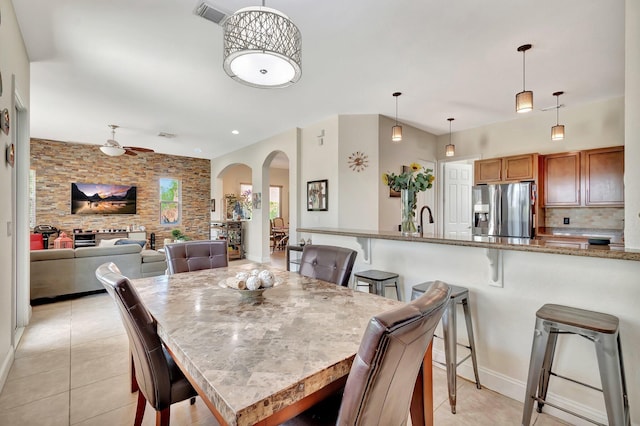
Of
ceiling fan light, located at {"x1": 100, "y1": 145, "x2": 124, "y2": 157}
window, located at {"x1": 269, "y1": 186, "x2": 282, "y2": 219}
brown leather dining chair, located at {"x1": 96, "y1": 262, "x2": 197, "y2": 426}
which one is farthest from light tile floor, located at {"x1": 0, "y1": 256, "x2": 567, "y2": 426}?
window, located at {"x1": 269, "y1": 186, "x2": 282, "y2": 219}

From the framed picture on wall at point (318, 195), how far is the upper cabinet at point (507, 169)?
2.57 meters

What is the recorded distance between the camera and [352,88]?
3795 millimetres

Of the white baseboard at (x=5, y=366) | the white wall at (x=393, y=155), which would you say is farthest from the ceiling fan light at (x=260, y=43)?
the white wall at (x=393, y=155)

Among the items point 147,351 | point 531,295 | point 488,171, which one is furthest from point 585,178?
Result: point 147,351

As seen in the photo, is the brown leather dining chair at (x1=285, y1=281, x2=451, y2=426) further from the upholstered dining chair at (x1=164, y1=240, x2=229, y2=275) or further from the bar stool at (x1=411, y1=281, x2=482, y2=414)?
the upholstered dining chair at (x1=164, y1=240, x2=229, y2=275)

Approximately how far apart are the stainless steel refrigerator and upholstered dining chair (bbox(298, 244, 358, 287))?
3434 millimetres

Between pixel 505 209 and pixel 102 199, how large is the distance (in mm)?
8812

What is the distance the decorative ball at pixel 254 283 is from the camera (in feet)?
5.07

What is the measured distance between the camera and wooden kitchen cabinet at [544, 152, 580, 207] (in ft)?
13.9

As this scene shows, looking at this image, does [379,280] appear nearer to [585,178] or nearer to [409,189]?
[409,189]

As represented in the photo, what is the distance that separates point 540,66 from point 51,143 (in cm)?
934

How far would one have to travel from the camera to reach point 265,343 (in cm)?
109

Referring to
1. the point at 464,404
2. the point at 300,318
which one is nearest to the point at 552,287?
the point at 464,404

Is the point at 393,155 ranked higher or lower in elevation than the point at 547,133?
lower
